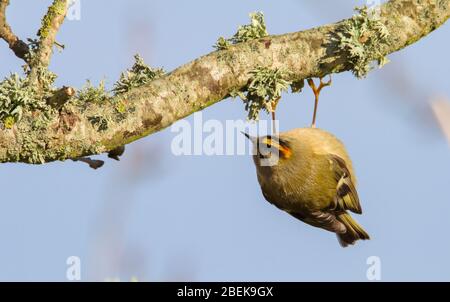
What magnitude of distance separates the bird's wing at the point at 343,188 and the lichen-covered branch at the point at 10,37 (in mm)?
3200

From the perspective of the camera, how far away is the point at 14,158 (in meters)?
3.67

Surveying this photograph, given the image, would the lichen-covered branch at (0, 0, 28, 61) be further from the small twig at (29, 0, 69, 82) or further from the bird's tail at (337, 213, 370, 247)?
the bird's tail at (337, 213, 370, 247)

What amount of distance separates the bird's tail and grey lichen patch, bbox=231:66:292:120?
103 inches

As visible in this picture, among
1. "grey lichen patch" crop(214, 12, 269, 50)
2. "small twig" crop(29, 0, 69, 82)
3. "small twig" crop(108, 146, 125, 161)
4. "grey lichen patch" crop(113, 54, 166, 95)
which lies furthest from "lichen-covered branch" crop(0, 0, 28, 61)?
"grey lichen patch" crop(214, 12, 269, 50)

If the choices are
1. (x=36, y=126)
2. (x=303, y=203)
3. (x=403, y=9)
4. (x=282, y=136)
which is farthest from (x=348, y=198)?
(x=36, y=126)

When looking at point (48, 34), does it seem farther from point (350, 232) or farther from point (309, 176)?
point (350, 232)

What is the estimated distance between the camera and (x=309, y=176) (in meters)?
6.10

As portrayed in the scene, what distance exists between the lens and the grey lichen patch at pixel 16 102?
144 inches

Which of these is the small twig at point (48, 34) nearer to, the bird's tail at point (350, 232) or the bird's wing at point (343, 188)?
the bird's wing at point (343, 188)

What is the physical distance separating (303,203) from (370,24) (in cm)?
204

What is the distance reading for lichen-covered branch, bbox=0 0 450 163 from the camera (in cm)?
373

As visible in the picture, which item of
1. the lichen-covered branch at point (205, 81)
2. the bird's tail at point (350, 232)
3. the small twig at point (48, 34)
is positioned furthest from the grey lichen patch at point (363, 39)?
the bird's tail at point (350, 232)

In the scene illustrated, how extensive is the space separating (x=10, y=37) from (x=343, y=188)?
11.4 feet
